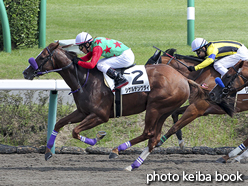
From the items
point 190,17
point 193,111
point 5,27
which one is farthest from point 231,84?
point 5,27

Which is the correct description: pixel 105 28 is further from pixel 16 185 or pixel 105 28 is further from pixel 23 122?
pixel 16 185

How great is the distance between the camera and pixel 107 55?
546 centimetres

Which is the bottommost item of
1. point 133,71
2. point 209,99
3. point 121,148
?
point 121,148

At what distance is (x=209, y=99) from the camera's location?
5480mm

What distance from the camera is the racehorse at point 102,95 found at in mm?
5211

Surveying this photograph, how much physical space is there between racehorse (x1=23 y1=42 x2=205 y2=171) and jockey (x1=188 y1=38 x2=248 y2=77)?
0.80 meters

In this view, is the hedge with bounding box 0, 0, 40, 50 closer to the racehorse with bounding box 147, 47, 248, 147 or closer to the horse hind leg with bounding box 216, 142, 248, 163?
the racehorse with bounding box 147, 47, 248, 147

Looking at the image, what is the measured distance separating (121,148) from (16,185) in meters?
1.57

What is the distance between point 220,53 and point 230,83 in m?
0.96

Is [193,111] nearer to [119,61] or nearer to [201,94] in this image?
[201,94]

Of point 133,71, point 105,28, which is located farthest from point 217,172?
point 105,28

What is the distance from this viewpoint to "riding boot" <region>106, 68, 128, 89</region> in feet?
17.0

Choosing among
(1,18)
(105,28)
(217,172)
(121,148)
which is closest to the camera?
(217,172)

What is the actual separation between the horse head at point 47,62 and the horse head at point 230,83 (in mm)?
2035
